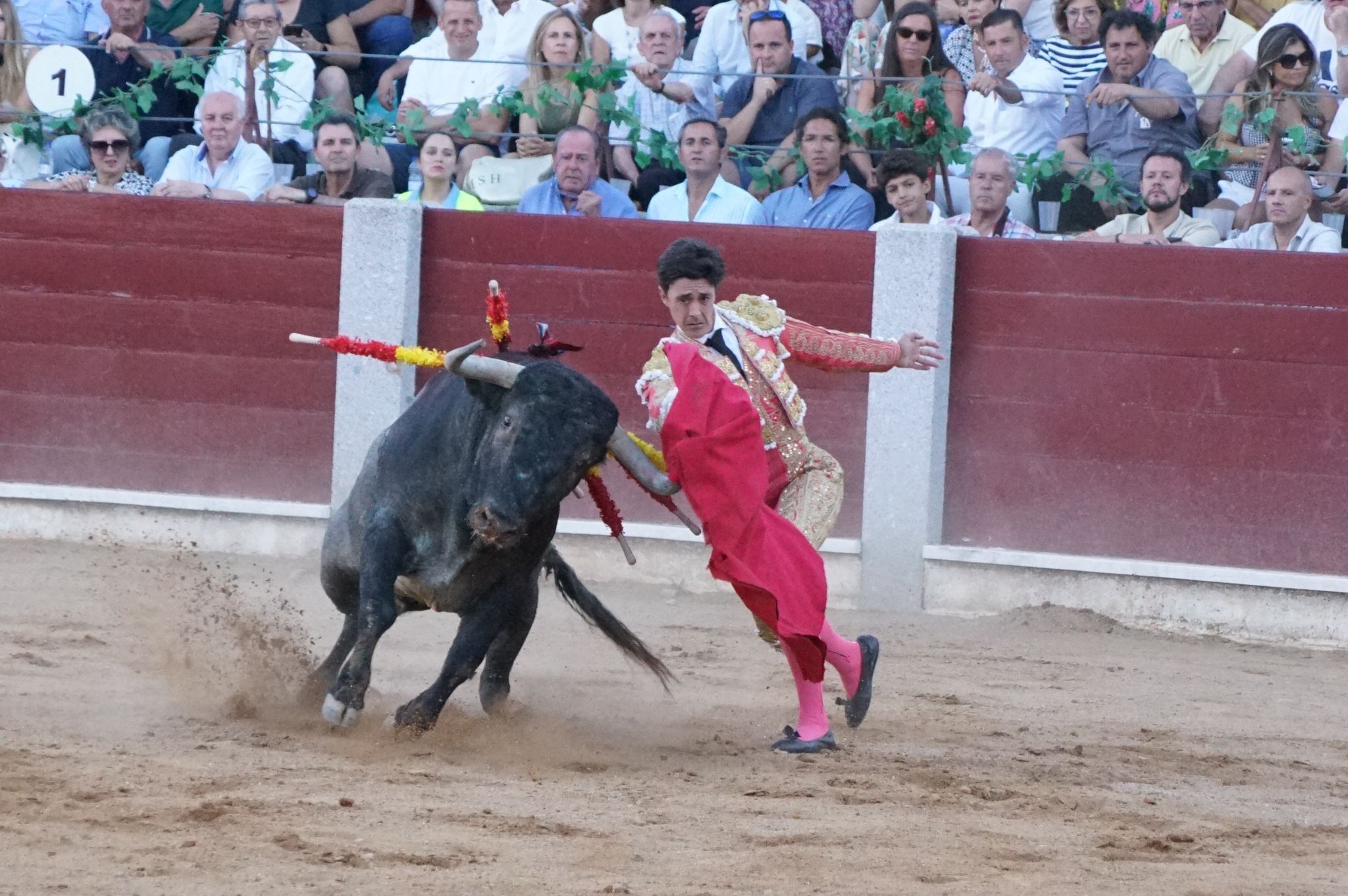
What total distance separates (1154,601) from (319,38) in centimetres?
376

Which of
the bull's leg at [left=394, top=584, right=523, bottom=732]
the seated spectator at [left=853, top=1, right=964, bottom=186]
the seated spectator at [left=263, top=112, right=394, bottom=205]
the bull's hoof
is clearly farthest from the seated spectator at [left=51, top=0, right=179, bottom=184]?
the bull's hoof

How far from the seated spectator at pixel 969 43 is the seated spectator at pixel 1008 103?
95 millimetres

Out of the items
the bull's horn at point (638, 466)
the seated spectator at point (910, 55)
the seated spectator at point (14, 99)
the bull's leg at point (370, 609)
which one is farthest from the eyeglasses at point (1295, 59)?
the seated spectator at point (14, 99)

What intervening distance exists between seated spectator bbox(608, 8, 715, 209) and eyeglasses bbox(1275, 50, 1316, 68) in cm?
187

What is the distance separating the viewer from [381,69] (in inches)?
281

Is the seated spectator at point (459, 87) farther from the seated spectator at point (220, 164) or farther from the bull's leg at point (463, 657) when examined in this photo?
the bull's leg at point (463, 657)

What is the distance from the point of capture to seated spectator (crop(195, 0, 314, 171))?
6.50 meters

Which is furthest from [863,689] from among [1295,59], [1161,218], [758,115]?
[1295,59]

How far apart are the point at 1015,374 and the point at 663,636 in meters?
1.51

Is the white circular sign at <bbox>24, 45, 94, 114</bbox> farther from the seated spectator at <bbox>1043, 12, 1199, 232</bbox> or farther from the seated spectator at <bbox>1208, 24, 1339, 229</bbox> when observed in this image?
the seated spectator at <bbox>1208, 24, 1339, 229</bbox>

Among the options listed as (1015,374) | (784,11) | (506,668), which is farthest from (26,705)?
(784,11)

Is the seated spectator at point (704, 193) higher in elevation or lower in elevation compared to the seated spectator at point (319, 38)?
lower

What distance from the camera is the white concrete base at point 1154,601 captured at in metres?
5.49

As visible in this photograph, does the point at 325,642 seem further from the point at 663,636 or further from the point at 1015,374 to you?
the point at 1015,374
